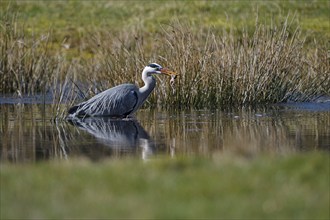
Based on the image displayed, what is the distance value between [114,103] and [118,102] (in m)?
0.15

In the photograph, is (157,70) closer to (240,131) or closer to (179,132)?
(179,132)

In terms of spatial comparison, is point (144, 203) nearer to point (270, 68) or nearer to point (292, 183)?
point (292, 183)

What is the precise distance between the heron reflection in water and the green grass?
2.47 metres

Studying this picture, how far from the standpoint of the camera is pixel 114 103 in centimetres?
1734

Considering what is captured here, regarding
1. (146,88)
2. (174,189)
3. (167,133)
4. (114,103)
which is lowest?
(174,189)

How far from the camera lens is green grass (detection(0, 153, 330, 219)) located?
764 centimetres

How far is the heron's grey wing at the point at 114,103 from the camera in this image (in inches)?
680

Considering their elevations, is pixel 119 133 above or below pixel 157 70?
below

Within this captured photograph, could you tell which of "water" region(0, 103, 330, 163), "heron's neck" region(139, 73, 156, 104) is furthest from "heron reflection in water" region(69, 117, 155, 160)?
"heron's neck" region(139, 73, 156, 104)

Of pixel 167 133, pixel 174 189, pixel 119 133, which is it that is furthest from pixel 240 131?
pixel 174 189

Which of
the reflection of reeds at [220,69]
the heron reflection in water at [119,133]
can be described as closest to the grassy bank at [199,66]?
the reflection of reeds at [220,69]

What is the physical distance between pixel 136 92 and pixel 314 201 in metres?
9.80

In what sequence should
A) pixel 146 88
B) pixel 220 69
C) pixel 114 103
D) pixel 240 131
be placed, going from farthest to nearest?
pixel 220 69
pixel 146 88
pixel 114 103
pixel 240 131

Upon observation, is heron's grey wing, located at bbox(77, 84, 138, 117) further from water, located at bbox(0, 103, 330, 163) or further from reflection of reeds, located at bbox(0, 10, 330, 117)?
reflection of reeds, located at bbox(0, 10, 330, 117)
